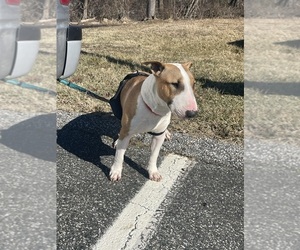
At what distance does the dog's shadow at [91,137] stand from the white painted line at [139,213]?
0.18 meters

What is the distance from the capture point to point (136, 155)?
3498 millimetres

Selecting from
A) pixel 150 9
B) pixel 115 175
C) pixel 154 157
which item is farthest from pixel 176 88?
pixel 150 9

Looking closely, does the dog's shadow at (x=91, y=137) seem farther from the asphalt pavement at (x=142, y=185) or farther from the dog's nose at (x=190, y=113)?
the dog's nose at (x=190, y=113)

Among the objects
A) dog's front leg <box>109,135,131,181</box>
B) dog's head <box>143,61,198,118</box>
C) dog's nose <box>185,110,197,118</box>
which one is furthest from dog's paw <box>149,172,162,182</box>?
dog's nose <box>185,110,197,118</box>

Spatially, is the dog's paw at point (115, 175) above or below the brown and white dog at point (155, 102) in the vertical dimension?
below

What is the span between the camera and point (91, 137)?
3.80 metres

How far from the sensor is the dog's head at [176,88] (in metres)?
2.48

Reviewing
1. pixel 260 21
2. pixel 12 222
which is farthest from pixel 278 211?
pixel 260 21

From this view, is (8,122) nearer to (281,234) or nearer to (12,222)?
(12,222)

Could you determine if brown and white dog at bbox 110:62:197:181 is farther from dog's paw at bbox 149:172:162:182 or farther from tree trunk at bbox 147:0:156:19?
tree trunk at bbox 147:0:156:19

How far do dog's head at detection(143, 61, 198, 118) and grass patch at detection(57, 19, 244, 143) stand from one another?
1.41 meters

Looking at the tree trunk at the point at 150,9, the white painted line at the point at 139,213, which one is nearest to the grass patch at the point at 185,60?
the white painted line at the point at 139,213

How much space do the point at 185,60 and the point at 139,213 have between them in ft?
18.0

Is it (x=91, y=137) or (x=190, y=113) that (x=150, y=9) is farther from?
(x=190, y=113)
